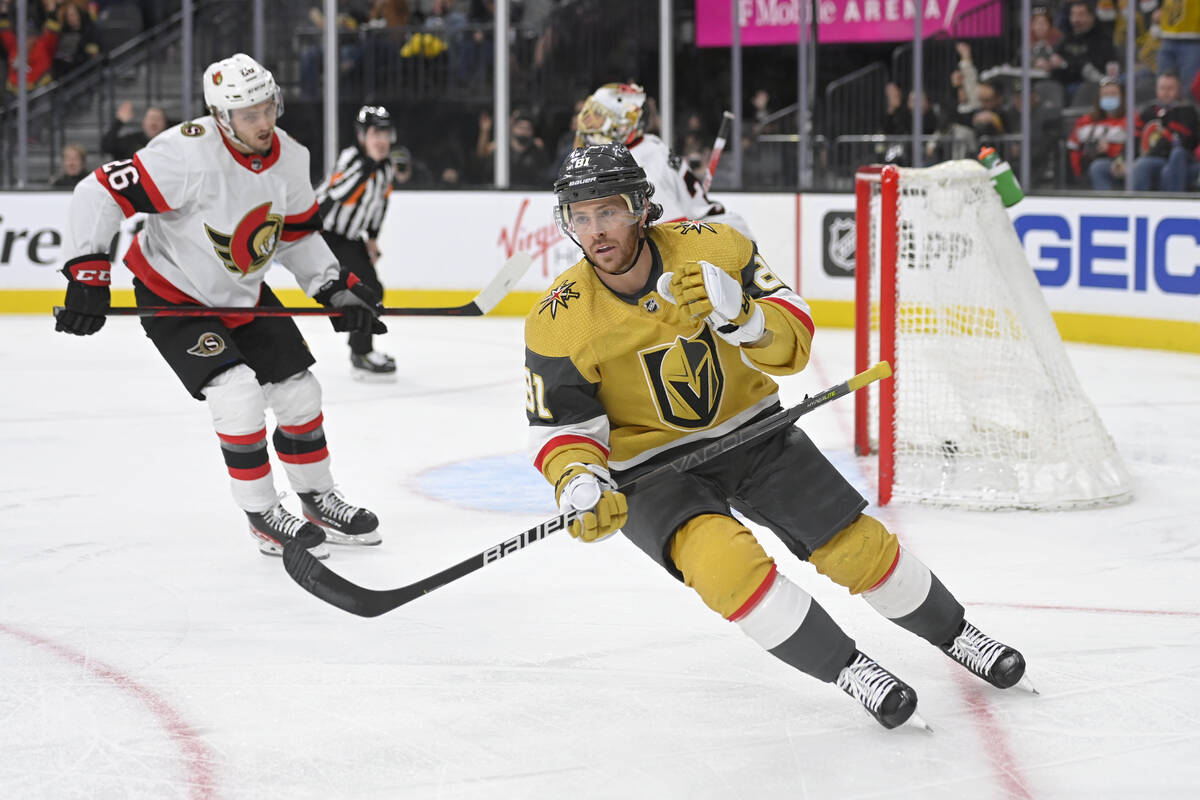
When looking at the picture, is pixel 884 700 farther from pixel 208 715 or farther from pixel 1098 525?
pixel 1098 525

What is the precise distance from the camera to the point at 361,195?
239 inches

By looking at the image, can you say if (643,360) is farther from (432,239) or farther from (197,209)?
(432,239)

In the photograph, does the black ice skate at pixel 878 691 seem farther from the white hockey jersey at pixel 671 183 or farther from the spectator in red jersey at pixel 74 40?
the spectator in red jersey at pixel 74 40

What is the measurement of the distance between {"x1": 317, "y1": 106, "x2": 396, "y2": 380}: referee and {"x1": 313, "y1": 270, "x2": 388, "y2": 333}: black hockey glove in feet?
7.13

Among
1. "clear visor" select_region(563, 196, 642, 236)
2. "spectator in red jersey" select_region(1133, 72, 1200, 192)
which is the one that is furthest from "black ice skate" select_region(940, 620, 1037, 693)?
"spectator in red jersey" select_region(1133, 72, 1200, 192)

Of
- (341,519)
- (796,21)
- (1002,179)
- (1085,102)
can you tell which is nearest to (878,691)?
(341,519)

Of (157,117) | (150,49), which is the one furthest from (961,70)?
(150,49)

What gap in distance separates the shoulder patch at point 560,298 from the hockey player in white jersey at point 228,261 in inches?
48.1

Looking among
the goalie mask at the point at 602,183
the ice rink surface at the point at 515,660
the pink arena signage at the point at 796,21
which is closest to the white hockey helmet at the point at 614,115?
the ice rink surface at the point at 515,660

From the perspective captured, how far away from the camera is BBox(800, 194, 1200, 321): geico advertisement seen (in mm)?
6555

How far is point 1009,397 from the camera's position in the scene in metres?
4.10

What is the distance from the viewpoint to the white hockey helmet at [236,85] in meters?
3.38

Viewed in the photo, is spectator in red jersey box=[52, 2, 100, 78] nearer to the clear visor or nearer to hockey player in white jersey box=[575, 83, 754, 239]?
hockey player in white jersey box=[575, 83, 754, 239]

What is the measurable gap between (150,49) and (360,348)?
449cm
